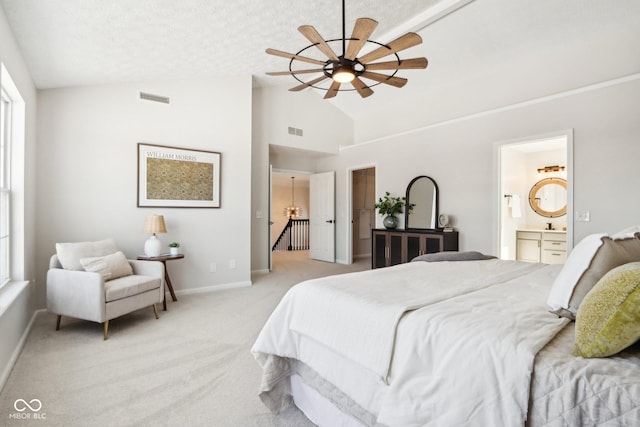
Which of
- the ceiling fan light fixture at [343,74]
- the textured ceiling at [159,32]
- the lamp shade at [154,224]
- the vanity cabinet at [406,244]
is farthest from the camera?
the vanity cabinet at [406,244]

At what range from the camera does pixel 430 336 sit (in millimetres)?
1182

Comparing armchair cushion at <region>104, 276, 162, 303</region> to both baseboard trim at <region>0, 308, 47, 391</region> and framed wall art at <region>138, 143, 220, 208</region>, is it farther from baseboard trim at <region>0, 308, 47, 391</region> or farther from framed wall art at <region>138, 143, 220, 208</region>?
framed wall art at <region>138, 143, 220, 208</region>

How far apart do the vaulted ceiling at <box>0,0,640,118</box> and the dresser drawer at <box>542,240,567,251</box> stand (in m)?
2.46

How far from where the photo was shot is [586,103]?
3.71 metres

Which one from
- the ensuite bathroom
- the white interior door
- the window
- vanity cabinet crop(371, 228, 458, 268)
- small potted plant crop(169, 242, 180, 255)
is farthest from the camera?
the white interior door

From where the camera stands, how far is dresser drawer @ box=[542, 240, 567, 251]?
5.27 m

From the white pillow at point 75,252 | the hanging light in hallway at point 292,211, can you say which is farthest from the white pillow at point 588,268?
the hanging light in hallway at point 292,211

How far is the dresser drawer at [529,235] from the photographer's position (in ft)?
18.0

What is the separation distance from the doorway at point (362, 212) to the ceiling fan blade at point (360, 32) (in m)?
5.41

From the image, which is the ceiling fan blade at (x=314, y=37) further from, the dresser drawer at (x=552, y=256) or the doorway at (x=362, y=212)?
the doorway at (x=362, y=212)

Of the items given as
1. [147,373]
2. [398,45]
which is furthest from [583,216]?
[147,373]

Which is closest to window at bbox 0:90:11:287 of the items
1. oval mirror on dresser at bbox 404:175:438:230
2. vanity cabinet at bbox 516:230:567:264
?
oval mirror on dresser at bbox 404:175:438:230

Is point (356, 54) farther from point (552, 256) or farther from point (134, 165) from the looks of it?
point (552, 256)

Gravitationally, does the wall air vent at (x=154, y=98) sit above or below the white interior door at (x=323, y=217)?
above
